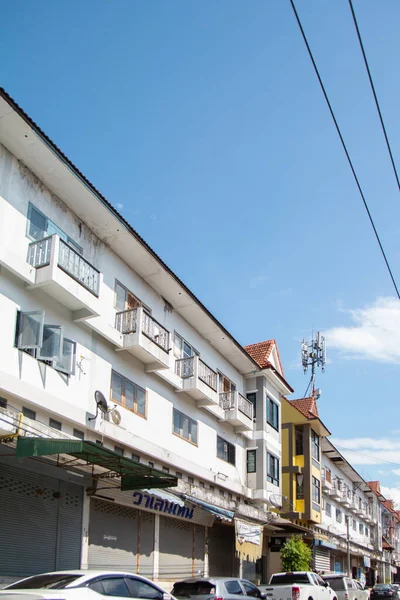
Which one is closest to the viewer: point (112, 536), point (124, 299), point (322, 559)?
point (112, 536)

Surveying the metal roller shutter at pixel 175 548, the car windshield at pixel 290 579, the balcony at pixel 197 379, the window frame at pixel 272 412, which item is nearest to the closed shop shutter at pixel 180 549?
the metal roller shutter at pixel 175 548

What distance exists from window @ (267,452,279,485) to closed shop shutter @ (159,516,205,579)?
589cm

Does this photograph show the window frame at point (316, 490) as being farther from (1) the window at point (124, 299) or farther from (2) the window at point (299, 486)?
(1) the window at point (124, 299)

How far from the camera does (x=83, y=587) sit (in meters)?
9.70

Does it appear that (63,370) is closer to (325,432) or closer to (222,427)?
(222,427)

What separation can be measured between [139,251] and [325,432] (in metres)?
25.7

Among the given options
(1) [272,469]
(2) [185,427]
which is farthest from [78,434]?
(1) [272,469]

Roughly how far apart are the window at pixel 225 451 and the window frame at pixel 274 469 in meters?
2.75

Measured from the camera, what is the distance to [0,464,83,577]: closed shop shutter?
50.9 ft

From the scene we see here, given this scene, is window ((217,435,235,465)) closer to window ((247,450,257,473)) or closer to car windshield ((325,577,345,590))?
window ((247,450,257,473))

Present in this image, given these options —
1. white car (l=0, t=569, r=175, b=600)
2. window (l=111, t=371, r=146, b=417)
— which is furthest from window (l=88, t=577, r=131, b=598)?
window (l=111, t=371, r=146, b=417)

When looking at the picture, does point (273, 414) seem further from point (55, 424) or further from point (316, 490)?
point (55, 424)

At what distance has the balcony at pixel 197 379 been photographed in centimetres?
2419

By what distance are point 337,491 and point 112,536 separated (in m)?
32.3
